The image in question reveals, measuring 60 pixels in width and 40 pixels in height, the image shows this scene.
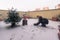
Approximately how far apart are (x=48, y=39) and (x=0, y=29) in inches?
17.1

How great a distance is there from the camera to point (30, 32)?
123 cm

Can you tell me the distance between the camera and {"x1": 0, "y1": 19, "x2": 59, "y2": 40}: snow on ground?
118 centimetres

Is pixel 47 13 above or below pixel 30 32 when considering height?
above

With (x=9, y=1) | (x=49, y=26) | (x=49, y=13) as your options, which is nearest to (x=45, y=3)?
(x=49, y=13)

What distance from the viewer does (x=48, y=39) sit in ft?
3.81

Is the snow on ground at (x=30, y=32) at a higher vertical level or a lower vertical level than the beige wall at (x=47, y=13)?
lower

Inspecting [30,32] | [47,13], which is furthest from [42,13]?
[30,32]

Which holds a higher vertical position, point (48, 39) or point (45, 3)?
point (45, 3)

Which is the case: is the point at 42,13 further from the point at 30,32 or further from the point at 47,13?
the point at 30,32

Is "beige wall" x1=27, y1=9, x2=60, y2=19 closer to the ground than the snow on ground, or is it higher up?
higher up

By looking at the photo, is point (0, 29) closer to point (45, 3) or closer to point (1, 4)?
point (1, 4)

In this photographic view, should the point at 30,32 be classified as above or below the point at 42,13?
below

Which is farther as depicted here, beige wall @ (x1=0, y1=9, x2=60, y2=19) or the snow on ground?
beige wall @ (x1=0, y1=9, x2=60, y2=19)

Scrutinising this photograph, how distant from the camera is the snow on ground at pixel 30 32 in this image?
118 cm
